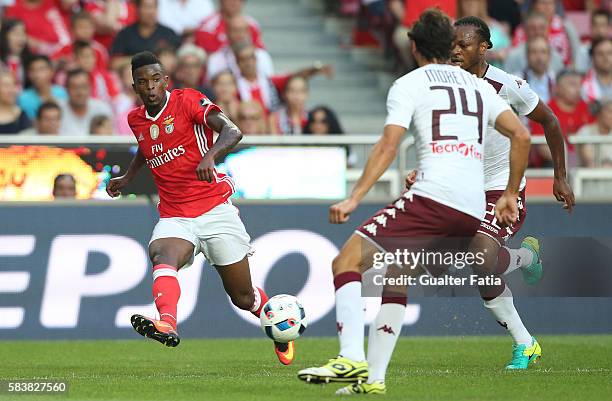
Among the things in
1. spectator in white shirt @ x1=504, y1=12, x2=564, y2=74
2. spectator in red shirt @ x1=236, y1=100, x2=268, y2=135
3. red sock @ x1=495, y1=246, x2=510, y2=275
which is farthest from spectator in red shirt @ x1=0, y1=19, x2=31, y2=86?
red sock @ x1=495, y1=246, x2=510, y2=275

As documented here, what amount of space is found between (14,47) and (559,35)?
7.18 meters

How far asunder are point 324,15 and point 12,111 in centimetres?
645

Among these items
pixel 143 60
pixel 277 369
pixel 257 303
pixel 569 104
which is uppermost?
pixel 143 60

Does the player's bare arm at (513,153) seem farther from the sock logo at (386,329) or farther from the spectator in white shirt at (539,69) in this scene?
the spectator in white shirt at (539,69)

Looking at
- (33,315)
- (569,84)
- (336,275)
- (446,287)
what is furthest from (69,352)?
(569,84)

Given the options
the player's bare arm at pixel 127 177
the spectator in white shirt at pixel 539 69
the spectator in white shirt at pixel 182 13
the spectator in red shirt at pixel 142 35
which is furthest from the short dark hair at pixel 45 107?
the spectator in white shirt at pixel 539 69

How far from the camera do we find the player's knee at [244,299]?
10719mm

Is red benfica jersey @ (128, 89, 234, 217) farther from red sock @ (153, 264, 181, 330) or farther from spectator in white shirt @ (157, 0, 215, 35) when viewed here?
spectator in white shirt @ (157, 0, 215, 35)

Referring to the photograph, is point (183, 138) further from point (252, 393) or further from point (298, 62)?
point (298, 62)

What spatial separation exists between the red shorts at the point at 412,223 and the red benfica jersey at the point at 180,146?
245cm

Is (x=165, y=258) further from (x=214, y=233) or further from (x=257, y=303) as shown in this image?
(x=257, y=303)

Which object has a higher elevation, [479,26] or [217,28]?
[479,26]

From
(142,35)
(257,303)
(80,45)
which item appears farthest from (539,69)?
(257,303)

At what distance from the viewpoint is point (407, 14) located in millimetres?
17656
